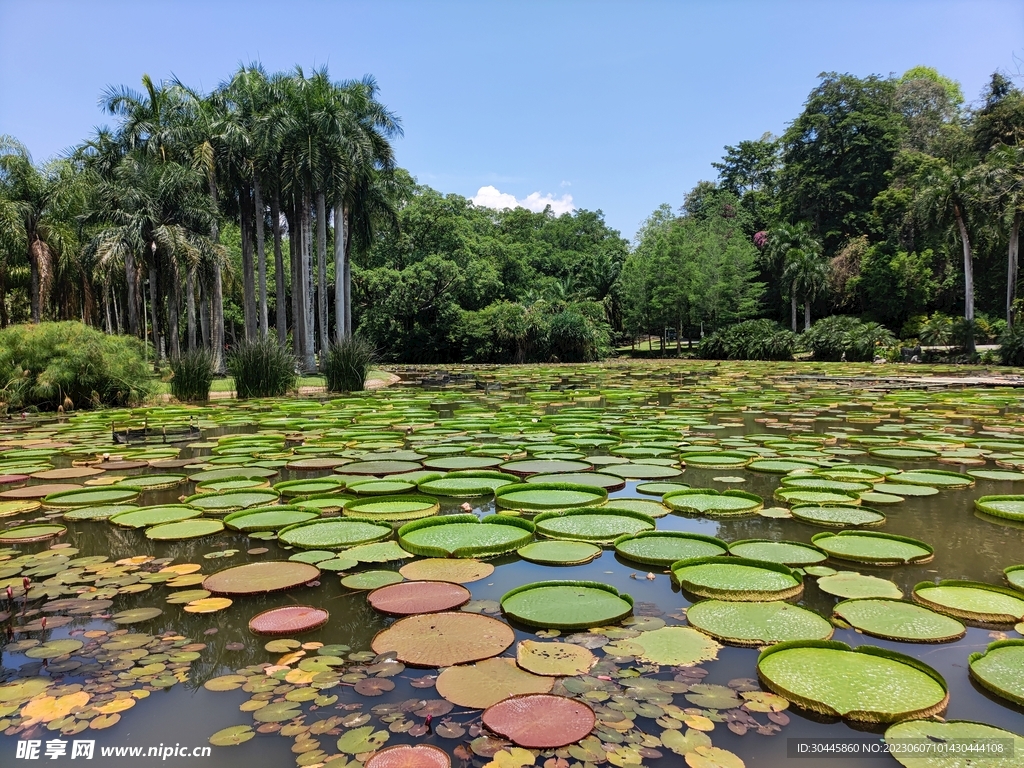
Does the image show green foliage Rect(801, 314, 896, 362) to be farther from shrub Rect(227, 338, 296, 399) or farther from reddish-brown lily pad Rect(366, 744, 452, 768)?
reddish-brown lily pad Rect(366, 744, 452, 768)

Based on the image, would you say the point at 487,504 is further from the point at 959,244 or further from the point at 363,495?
the point at 959,244

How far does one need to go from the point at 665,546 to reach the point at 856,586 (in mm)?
1036

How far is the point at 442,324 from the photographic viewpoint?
36.6 m

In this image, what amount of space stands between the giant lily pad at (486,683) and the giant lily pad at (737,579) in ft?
3.91

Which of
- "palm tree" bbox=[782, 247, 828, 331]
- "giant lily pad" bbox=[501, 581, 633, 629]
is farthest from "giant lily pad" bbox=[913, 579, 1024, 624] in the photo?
"palm tree" bbox=[782, 247, 828, 331]

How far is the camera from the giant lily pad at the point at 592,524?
3986 mm

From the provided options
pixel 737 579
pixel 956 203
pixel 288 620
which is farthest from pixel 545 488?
pixel 956 203

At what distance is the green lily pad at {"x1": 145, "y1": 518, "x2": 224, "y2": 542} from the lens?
4058 mm

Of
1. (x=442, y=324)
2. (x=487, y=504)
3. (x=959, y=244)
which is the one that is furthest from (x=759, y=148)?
(x=487, y=504)

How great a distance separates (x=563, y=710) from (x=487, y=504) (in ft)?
9.85

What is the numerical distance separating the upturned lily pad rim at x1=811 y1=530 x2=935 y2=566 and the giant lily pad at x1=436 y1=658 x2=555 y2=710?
222 centimetres

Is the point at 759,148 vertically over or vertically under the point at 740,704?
over

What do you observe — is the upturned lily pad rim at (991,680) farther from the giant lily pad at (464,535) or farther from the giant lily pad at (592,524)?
the giant lily pad at (464,535)

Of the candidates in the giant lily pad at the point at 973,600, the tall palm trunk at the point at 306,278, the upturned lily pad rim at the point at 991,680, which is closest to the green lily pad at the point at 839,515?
the giant lily pad at the point at 973,600
